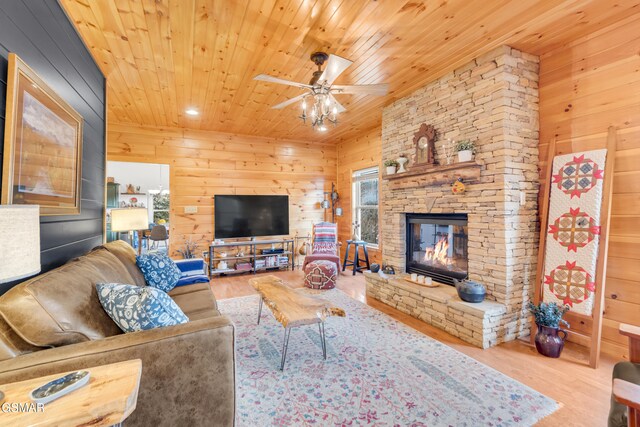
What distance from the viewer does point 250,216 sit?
18.5 feet

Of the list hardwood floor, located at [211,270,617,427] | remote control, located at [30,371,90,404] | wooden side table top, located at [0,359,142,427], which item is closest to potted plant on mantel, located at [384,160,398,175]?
hardwood floor, located at [211,270,617,427]

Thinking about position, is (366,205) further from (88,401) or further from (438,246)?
(88,401)

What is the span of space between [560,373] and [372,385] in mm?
1426

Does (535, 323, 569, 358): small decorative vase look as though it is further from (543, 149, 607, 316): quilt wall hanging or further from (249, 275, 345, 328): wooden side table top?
(249, 275, 345, 328): wooden side table top

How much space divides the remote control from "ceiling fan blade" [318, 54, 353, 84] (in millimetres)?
2217

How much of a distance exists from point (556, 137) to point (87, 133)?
430 centimetres

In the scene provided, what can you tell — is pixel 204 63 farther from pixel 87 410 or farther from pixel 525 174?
pixel 525 174

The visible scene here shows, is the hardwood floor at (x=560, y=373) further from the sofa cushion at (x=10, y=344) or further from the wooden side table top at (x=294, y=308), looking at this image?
the sofa cushion at (x=10, y=344)

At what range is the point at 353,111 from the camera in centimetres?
444

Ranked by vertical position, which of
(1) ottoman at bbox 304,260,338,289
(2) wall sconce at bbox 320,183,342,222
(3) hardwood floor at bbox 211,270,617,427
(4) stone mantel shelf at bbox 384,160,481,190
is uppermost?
(4) stone mantel shelf at bbox 384,160,481,190

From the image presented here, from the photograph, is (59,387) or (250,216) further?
(250,216)

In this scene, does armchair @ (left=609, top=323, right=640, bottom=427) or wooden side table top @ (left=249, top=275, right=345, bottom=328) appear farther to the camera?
wooden side table top @ (left=249, top=275, right=345, bottom=328)

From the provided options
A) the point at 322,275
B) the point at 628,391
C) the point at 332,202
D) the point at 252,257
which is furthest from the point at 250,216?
the point at 628,391

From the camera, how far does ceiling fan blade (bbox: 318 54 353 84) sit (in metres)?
2.15
